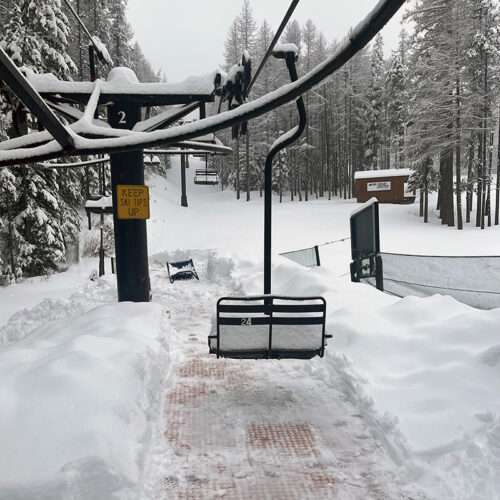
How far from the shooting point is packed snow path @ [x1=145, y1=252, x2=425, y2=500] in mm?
3051

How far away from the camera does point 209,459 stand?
340cm

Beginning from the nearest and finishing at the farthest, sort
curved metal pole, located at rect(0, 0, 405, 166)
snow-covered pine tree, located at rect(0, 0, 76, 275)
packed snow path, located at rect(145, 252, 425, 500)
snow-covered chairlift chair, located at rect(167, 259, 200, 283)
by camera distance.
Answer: curved metal pole, located at rect(0, 0, 405, 166), packed snow path, located at rect(145, 252, 425, 500), snow-covered chairlift chair, located at rect(167, 259, 200, 283), snow-covered pine tree, located at rect(0, 0, 76, 275)

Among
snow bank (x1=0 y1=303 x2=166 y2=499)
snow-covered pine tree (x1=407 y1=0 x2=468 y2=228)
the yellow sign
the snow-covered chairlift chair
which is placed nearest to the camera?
snow bank (x1=0 y1=303 x2=166 y2=499)

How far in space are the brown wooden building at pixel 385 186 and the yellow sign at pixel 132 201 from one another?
3526 centimetres

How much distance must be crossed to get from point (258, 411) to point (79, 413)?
1.77 m

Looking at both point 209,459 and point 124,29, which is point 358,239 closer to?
point 209,459

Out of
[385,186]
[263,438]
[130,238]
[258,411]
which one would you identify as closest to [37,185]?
[130,238]

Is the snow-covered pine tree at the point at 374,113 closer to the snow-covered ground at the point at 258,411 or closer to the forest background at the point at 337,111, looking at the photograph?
the forest background at the point at 337,111

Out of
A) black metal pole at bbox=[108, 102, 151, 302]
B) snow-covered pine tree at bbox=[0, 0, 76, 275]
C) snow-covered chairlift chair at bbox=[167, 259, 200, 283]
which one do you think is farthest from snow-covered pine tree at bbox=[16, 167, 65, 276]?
black metal pole at bbox=[108, 102, 151, 302]

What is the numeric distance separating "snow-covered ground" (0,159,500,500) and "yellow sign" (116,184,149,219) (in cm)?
156

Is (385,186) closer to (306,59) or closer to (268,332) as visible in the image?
(306,59)

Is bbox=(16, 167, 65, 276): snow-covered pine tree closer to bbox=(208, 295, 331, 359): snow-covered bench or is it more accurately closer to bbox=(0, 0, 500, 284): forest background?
bbox=(0, 0, 500, 284): forest background

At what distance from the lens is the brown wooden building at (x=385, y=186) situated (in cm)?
3922

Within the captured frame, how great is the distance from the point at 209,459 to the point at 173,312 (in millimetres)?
5217
